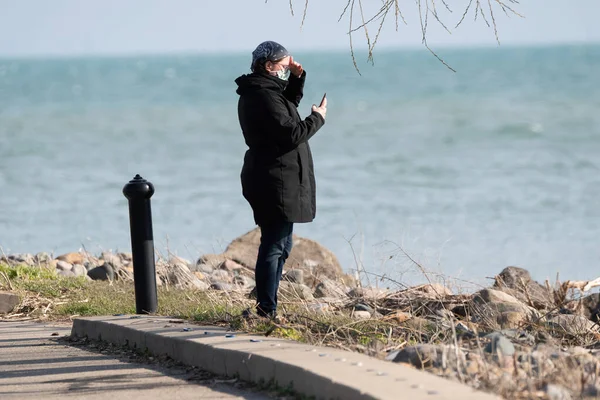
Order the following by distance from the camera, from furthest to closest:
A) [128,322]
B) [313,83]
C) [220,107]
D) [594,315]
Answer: [313,83] < [220,107] < [594,315] < [128,322]

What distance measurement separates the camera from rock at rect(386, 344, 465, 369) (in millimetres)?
4945

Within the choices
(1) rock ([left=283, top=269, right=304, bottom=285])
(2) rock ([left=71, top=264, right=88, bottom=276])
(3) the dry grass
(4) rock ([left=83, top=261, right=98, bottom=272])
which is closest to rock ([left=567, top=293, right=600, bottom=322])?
(3) the dry grass

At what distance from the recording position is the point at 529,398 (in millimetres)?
4355

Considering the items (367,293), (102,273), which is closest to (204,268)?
(102,273)

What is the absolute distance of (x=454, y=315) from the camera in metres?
7.64

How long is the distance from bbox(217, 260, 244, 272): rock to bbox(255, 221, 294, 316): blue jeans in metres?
5.31

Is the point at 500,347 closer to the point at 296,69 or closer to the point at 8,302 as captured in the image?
the point at 296,69

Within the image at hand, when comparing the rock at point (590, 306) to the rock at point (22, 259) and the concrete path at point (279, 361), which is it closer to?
the concrete path at point (279, 361)

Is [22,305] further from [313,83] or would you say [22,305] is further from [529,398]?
[313,83]

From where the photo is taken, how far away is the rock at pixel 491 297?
7957 mm

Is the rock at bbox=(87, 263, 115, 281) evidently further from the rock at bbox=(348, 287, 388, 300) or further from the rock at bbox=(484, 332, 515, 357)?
the rock at bbox=(484, 332, 515, 357)

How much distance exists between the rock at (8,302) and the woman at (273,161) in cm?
292

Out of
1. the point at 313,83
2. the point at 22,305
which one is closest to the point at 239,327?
the point at 22,305

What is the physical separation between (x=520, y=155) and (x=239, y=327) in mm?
21466
